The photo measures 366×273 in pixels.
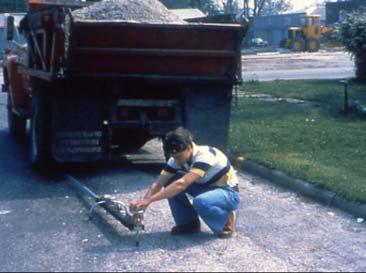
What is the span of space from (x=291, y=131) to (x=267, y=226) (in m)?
5.91

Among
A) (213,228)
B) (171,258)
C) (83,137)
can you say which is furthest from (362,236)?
(83,137)

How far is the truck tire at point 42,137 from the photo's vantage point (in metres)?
11.0

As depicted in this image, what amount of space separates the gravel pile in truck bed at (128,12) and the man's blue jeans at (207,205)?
3684 millimetres

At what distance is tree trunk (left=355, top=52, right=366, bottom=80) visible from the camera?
24.7 meters

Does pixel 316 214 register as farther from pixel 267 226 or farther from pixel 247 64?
pixel 247 64

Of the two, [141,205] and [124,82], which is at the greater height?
[124,82]

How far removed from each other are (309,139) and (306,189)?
11.2ft

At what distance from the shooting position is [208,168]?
755cm

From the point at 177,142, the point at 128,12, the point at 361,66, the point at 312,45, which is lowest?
the point at 312,45

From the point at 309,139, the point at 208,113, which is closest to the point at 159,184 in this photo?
the point at 208,113

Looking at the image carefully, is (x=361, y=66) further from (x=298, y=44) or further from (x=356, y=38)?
(x=298, y=44)

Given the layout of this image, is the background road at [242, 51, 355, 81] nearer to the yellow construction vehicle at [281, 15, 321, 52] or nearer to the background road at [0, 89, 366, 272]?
the yellow construction vehicle at [281, 15, 321, 52]

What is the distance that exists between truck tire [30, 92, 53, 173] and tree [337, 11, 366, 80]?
49.6 ft

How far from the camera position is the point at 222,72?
435 inches
